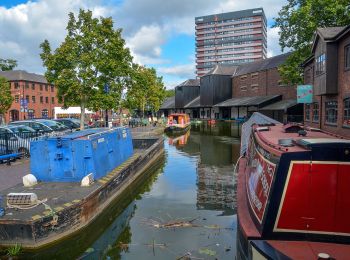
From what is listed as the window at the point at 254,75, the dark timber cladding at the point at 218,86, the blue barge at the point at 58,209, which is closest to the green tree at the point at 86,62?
the blue barge at the point at 58,209

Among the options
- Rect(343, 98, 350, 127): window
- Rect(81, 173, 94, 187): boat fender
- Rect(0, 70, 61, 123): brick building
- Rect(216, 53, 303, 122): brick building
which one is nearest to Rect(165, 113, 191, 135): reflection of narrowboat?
Rect(216, 53, 303, 122): brick building

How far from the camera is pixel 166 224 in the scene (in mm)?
9523

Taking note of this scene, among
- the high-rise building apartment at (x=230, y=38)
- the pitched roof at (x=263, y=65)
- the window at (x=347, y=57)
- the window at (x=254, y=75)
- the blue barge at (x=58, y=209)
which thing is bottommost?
the blue barge at (x=58, y=209)

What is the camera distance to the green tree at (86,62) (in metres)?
21.9

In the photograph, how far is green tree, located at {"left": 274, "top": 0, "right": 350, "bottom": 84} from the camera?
27203 millimetres

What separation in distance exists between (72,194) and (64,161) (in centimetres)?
171

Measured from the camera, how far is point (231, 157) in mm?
21438

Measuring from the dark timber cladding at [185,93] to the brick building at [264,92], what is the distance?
13.6 metres

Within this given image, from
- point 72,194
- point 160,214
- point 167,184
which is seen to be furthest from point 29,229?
point 167,184

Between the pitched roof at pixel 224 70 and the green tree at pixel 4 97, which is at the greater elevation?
the pitched roof at pixel 224 70

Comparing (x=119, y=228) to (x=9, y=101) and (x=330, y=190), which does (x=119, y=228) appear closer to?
(x=330, y=190)

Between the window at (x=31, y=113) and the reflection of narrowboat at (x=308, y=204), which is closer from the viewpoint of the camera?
the reflection of narrowboat at (x=308, y=204)

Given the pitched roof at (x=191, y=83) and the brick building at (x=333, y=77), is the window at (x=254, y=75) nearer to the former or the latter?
the pitched roof at (x=191, y=83)

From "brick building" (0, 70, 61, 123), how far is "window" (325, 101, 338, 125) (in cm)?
5053
